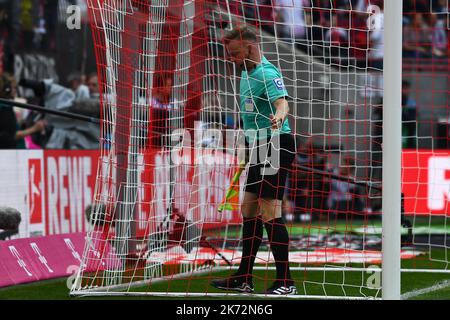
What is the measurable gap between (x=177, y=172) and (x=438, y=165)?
6.60 meters

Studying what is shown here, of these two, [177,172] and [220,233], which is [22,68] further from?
[177,172]

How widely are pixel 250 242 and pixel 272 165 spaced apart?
71 centimetres

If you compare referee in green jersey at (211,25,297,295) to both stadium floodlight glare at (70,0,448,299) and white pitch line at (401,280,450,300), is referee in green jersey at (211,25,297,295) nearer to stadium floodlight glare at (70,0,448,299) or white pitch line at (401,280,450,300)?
stadium floodlight glare at (70,0,448,299)

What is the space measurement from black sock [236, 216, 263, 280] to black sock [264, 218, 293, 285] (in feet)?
1.04

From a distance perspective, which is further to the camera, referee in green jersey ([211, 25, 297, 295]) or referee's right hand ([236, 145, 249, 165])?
referee's right hand ([236, 145, 249, 165])

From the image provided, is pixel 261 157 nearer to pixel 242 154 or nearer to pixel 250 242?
pixel 250 242

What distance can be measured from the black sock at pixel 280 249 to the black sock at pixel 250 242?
32cm

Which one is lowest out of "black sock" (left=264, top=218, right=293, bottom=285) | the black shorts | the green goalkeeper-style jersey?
"black sock" (left=264, top=218, right=293, bottom=285)

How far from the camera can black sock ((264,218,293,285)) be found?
7.60 m

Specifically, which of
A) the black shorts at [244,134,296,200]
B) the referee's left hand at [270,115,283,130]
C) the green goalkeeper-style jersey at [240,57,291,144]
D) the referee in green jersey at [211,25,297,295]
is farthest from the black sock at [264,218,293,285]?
the referee's left hand at [270,115,283,130]

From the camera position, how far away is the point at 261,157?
7828 millimetres

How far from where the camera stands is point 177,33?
862cm

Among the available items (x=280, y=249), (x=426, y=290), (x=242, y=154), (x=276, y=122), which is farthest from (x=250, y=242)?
(x=426, y=290)

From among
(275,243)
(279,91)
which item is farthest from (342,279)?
(279,91)
